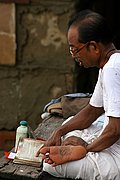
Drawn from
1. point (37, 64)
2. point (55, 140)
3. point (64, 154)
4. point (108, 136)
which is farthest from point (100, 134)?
point (37, 64)

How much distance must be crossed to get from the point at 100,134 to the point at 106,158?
14 centimetres

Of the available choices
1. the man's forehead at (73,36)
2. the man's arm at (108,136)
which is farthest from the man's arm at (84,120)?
the man's forehead at (73,36)

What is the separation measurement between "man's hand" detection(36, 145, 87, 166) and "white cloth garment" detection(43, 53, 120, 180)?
38 millimetres

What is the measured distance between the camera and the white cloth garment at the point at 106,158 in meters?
3.12

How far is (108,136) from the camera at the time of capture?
3.15m

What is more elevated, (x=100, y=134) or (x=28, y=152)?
(x=100, y=134)

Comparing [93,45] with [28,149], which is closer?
[93,45]

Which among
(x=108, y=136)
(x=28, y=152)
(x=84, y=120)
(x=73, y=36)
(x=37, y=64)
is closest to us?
(x=108, y=136)

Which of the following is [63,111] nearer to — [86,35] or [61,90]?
[61,90]

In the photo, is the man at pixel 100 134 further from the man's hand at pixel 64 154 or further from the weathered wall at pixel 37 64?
the weathered wall at pixel 37 64

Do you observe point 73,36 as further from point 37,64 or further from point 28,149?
point 37,64

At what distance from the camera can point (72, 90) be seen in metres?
5.33

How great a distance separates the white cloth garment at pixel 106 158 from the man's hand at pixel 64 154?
0.04 metres

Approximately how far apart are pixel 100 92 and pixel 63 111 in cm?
105
